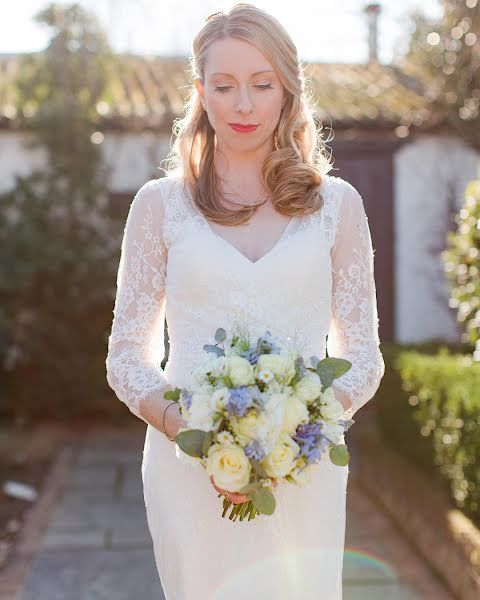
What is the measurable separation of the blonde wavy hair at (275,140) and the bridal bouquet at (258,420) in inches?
26.5

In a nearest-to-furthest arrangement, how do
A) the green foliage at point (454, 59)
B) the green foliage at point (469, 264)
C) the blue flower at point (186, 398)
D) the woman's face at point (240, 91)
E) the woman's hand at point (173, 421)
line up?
the blue flower at point (186, 398) → the woman's hand at point (173, 421) → the woman's face at point (240, 91) → the green foliage at point (469, 264) → the green foliage at point (454, 59)

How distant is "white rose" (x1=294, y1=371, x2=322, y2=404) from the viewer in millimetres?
2088

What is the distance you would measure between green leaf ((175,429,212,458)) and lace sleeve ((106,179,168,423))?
521mm

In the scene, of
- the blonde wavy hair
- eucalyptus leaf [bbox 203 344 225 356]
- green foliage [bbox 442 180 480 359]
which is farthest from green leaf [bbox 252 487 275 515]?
green foliage [bbox 442 180 480 359]

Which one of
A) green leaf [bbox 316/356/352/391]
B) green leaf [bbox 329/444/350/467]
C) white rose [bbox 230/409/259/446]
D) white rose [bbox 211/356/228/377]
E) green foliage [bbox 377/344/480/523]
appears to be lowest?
green foliage [bbox 377/344/480/523]

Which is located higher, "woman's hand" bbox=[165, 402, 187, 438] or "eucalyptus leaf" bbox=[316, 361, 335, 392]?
"eucalyptus leaf" bbox=[316, 361, 335, 392]

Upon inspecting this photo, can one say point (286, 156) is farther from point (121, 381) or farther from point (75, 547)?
point (75, 547)

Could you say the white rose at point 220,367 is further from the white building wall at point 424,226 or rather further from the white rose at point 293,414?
the white building wall at point 424,226

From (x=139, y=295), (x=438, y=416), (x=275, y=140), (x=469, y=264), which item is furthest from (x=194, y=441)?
(x=438, y=416)

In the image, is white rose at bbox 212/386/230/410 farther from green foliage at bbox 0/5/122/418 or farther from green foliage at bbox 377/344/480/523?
green foliage at bbox 0/5/122/418

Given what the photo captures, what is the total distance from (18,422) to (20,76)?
3650 millimetres

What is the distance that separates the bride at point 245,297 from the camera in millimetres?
2557

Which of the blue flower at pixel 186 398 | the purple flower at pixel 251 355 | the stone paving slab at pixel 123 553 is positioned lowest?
the stone paving slab at pixel 123 553

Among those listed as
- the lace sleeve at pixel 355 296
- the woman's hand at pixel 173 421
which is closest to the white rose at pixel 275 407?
the woman's hand at pixel 173 421
